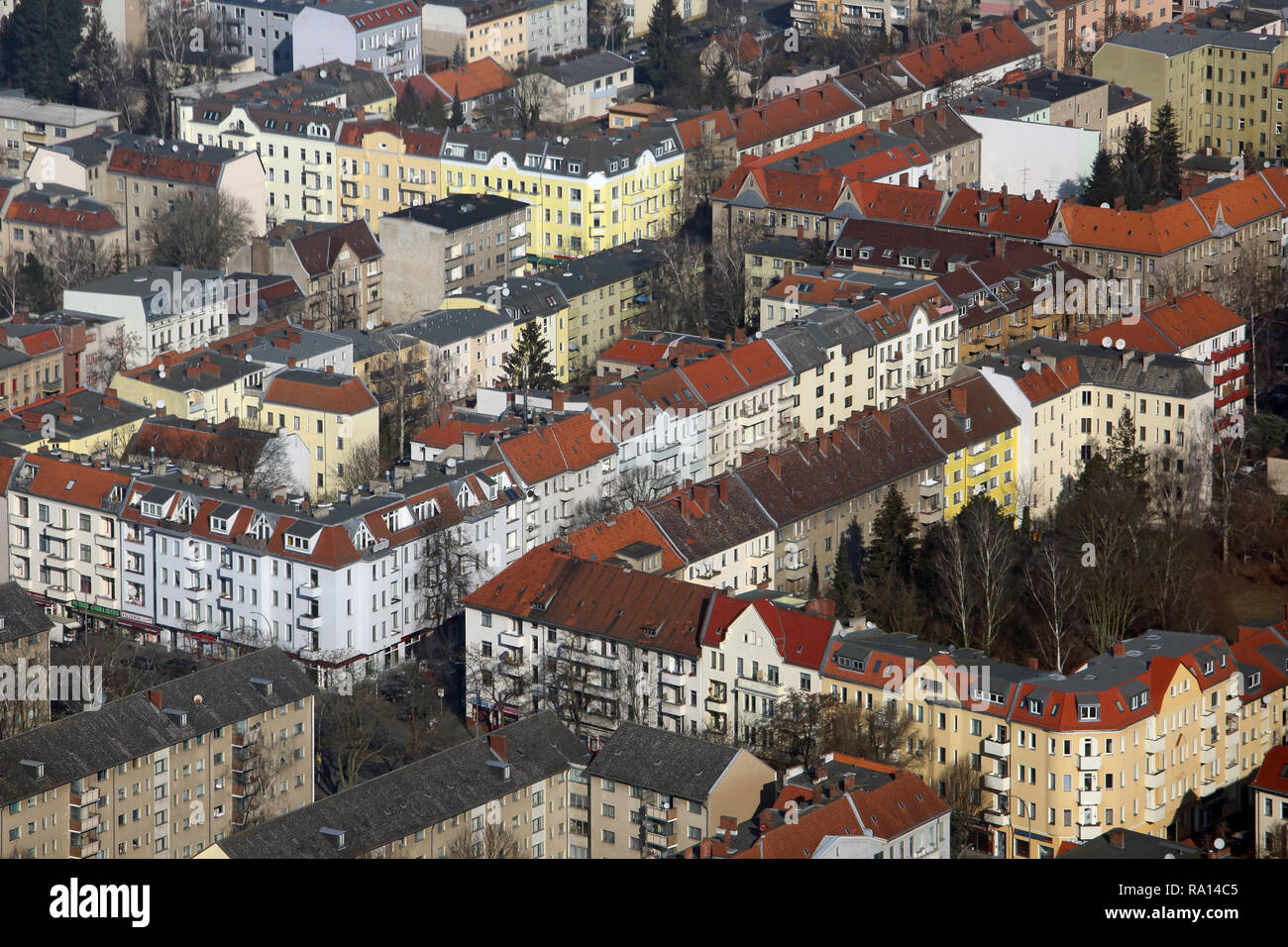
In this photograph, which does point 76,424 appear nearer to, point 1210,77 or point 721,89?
point 721,89

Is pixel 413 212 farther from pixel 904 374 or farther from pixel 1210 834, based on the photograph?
pixel 1210 834

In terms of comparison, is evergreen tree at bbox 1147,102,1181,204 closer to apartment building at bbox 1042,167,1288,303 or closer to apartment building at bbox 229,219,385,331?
apartment building at bbox 1042,167,1288,303

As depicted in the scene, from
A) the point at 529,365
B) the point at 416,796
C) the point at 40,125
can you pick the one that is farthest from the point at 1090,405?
the point at 40,125

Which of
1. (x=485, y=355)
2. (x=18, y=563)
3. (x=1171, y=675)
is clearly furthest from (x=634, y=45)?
(x=1171, y=675)

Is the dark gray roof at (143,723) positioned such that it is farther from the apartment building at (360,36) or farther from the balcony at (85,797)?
the apartment building at (360,36)

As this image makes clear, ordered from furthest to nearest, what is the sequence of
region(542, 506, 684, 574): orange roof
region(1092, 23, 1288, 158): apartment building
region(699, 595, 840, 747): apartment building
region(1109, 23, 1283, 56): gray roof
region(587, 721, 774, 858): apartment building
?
region(1109, 23, 1283, 56): gray roof, region(1092, 23, 1288, 158): apartment building, region(542, 506, 684, 574): orange roof, region(699, 595, 840, 747): apartment building, region(587, 721, 774, 858): apartment building

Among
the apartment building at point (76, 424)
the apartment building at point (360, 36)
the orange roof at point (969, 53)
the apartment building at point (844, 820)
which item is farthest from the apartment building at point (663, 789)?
the apartment building at point (360, 36)

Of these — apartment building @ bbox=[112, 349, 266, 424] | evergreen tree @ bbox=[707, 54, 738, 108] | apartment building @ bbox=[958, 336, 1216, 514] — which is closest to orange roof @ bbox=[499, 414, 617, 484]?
apartment building @ bbox=[112, 349, 266, 424]
